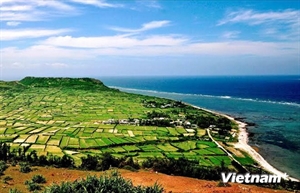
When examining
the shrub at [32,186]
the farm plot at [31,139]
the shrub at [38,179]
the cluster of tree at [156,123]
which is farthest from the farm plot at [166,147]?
the shrub at [32,186]

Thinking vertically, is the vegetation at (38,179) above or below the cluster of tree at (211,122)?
above

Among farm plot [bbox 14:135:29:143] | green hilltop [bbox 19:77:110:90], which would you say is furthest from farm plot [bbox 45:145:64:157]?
green hilltop [bbox 19:77:110:90]

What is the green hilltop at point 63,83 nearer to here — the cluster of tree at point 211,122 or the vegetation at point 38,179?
the cluster of tree at point 211,122

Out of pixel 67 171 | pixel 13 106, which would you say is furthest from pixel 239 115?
pixel 67 171

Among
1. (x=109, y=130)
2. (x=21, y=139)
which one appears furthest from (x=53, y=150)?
(x=109, y=130)

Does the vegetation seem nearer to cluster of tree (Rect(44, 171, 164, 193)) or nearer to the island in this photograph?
the island

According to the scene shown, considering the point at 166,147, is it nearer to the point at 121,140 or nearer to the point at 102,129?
the point at 121,140

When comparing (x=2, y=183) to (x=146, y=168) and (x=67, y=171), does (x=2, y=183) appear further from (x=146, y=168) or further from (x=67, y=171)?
(x=146, y=168)

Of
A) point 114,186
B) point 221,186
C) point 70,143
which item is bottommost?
→ point 70,143
